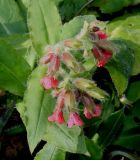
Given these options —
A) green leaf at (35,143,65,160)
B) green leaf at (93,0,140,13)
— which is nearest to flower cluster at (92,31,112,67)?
green leaf at (35,143,65,160)

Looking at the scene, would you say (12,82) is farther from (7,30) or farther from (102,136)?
(102,136)

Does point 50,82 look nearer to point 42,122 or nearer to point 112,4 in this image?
point 42,122

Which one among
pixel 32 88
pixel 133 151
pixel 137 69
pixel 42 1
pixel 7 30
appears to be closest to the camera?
pixel 32 88

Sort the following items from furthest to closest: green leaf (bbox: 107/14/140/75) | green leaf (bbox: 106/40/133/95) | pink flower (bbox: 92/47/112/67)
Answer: green leaf (bbox: 107/14/140/75) < green leaf (bbox: 106/40/133/95) < pink flower (bbox: 92/47/112/67)

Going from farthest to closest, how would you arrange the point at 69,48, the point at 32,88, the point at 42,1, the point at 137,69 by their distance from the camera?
the point at 137,69, the point at 42,1, the point at 32,88, the point at 69,48

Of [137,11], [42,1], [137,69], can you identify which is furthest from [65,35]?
[137,11]

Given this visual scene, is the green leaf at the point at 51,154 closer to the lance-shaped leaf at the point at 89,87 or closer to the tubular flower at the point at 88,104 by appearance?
the tubular flower at the point at 88,104

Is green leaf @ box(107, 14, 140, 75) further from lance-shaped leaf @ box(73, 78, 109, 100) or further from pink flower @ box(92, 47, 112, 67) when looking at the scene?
lance-shaped leaf @ box(73, 78, 109, 100)
